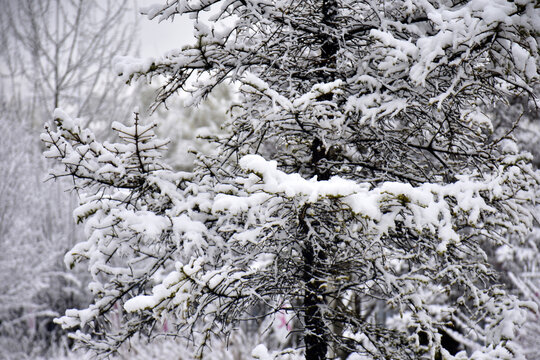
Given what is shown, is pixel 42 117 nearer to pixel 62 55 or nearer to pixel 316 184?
pixel 62 55

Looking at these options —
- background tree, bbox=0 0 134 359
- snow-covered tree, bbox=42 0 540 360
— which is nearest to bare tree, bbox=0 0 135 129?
background tree, bbox=0 0 134 359

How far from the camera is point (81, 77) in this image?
1102 cm

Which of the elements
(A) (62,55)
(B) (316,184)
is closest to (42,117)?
(A) (62,55)

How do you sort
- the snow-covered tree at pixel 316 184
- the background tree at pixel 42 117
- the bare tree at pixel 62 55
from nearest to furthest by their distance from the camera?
the snow-covered tree at pixel 316 184
the background tree at pixel 42 117
the bare tree at pixel 62 55

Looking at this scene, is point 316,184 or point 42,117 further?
point 42,117

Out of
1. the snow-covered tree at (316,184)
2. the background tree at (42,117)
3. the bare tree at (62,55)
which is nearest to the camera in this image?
the snow-covered tree at (316,184)

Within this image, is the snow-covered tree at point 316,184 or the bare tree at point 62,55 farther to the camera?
the bare tree at point 62,55

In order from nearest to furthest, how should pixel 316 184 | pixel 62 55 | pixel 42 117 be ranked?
1. pixel 316 184
2. pixel 62 55
3. pixel 42 117

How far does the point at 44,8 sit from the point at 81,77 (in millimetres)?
1994

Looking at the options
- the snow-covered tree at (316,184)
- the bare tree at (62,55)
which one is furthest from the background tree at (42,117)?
the snow-covered tree at (316,184)

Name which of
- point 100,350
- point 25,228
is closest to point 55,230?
point 25,228

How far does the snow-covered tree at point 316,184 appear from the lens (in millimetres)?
2355

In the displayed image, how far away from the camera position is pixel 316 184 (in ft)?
6.89

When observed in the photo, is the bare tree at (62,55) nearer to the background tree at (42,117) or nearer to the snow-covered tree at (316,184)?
the background tree at (42,117)
